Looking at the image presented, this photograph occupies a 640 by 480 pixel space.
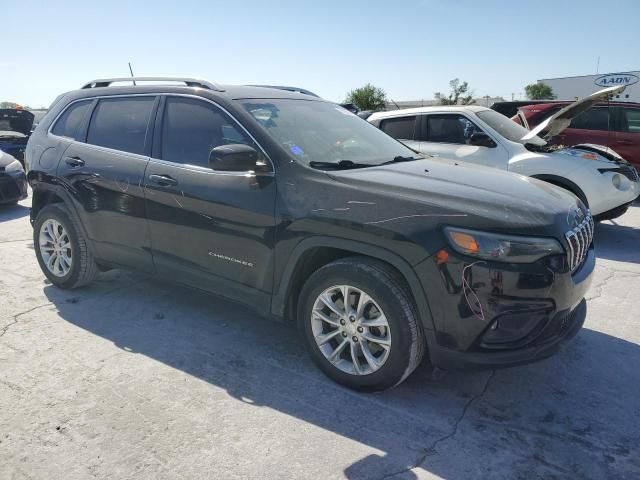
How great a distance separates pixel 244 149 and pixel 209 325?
4.92 feet

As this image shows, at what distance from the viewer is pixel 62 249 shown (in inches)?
176

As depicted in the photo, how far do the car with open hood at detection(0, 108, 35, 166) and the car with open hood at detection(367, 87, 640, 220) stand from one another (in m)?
7.46

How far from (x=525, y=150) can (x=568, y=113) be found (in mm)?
816

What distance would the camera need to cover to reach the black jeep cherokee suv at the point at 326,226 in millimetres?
2547

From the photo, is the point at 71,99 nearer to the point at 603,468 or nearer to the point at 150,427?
the point at 150,427

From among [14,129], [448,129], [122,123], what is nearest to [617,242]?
[448,129]

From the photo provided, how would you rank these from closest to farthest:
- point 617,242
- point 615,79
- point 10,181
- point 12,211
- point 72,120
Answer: point 72,120 < point 617,242 < point 10,181 < point 12,211 < point 615,79

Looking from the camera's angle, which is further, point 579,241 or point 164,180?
point 164,180

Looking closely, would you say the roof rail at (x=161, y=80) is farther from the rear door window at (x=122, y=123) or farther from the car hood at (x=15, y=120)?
the car hood at (x=15, y=120)

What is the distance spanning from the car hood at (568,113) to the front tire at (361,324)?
194 inches

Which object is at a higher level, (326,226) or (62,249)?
(326,226)

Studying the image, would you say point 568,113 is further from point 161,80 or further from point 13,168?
point 13,168

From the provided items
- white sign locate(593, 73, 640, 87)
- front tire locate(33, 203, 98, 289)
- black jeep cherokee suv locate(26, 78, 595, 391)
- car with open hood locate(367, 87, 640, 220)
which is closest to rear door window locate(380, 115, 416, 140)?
car with open hood locate(367, 87, 640, 220)

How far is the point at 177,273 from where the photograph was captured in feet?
12.1
